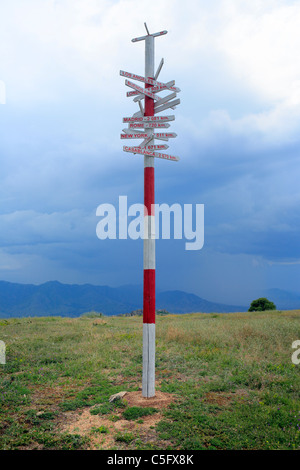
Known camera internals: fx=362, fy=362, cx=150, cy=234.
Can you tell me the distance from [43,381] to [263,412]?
5.90m

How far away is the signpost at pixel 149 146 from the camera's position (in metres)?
8.62

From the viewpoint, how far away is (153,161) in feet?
29.4

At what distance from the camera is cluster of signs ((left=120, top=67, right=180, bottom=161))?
350 inches

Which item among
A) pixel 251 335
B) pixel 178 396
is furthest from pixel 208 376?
pixel 251 335

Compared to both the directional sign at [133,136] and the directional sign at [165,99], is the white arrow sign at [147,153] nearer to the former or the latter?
the directional sign at [133,136]

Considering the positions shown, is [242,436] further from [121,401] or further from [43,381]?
[43,381]

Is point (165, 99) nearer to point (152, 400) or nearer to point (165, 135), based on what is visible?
point (165, 135)

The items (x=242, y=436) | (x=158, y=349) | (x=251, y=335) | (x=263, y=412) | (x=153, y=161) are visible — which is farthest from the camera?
(x=251, y=335)

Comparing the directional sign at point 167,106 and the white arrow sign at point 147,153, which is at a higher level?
the directional sign at point 167,106

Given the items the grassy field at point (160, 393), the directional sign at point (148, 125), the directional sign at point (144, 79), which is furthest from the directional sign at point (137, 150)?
the grassy field at point (160, 393)

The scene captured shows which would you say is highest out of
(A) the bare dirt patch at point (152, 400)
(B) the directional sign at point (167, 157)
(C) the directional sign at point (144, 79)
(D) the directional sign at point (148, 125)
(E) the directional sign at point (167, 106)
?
(C) the directional sign at point (144, 79)

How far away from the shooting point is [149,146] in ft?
29.3

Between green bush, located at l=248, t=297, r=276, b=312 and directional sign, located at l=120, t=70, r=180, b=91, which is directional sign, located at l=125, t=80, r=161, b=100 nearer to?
directional sign, located at l=120, t=70, r=180, b=91
